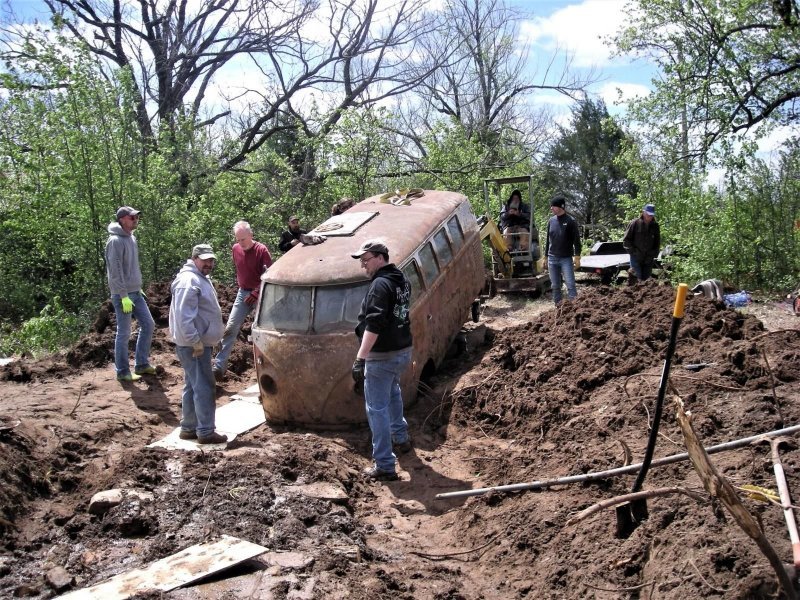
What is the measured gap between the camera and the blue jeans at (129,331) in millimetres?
9039

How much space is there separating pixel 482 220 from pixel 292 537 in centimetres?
1069

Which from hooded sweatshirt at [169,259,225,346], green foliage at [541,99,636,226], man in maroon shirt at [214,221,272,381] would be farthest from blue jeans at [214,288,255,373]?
green foliage at [541,99,636,226]

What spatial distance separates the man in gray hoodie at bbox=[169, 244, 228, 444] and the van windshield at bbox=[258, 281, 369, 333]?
910 mm

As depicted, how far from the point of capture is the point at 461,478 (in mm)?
6957

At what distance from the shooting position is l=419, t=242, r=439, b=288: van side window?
30.2ft

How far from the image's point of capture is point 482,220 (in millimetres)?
15117

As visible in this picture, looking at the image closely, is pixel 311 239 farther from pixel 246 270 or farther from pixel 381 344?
pixel 381 344

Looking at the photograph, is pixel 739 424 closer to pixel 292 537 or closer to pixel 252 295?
pixel 292 537

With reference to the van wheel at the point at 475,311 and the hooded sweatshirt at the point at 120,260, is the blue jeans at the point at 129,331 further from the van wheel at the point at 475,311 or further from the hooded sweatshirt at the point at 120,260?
the van wheel at the point at 475,311

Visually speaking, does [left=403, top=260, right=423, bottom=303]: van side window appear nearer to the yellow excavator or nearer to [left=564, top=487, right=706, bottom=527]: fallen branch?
[left=564, top=487, right=706, bottom=527]: fallen branch

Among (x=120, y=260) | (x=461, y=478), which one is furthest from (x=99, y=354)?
(x=461, y=478)

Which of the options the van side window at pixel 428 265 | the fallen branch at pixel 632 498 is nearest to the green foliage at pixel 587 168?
the van side window at pixel 428 265

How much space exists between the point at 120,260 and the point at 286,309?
2.35 metres

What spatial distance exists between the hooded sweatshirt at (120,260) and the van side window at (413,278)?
11.0ft
